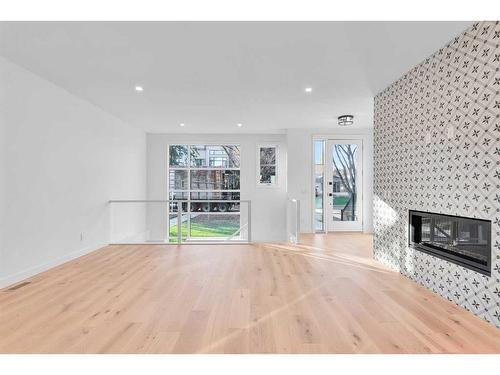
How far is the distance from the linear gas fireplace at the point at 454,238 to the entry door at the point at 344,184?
3.36m

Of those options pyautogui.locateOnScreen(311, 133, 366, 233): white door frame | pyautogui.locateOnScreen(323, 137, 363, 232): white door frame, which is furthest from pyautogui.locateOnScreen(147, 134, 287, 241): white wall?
pyautogui.locateOnScreen(323, 137, 363, 232): white door frame

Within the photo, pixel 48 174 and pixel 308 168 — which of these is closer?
pixel 48 174

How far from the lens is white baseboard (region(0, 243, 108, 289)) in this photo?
3.08 m

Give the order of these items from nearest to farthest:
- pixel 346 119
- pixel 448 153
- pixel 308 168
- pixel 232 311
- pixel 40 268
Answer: pixel 232 311 → pixel 448 153 → pixel 40 268 → pixel 346 119 → pixel 308 168

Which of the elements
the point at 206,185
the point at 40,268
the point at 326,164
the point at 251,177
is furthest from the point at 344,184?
the point at 40,268

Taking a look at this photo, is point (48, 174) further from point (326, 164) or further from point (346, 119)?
point (326, 164)

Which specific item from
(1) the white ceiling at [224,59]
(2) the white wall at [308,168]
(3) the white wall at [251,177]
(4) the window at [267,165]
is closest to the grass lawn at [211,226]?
(3) the white wall at [251,177]

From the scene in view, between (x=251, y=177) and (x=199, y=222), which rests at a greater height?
(x=251, y=177)

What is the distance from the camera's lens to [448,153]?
2689mm

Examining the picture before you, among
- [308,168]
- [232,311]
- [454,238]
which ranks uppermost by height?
[308,168]

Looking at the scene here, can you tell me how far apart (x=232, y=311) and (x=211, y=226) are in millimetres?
5308

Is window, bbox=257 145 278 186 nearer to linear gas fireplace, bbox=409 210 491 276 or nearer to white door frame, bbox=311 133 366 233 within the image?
white door frame, bbox=311 133 366 233

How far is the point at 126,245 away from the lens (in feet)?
17.4

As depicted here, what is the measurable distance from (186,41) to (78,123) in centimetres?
270
